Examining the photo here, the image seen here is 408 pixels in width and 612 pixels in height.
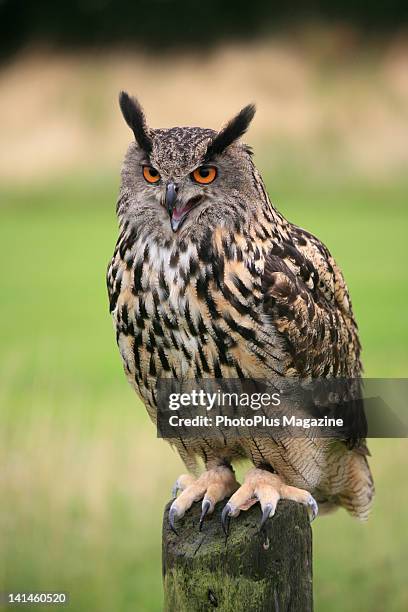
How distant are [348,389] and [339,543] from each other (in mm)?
1622

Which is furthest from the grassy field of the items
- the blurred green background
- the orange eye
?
the orange eye

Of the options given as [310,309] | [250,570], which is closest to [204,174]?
[310,309]

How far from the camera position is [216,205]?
6.17 feet

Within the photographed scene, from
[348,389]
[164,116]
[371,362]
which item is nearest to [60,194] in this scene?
[164,116]

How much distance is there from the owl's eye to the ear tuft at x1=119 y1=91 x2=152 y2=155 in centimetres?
12

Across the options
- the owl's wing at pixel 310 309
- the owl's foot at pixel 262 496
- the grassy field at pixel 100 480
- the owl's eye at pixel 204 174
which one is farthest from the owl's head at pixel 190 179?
the grassy field at pixel 100 480

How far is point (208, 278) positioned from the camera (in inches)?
73.7

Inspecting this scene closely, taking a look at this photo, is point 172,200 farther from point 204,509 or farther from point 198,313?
point 204,509

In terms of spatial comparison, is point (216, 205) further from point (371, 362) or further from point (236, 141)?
point (371, 362)

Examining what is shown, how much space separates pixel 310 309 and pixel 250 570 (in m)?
0.64

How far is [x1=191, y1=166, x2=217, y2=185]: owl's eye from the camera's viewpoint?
1864mm

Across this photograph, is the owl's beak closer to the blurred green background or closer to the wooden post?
the wooden post

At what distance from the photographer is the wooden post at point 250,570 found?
155 centimetres

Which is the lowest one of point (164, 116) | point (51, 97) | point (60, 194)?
point (60, 194)
